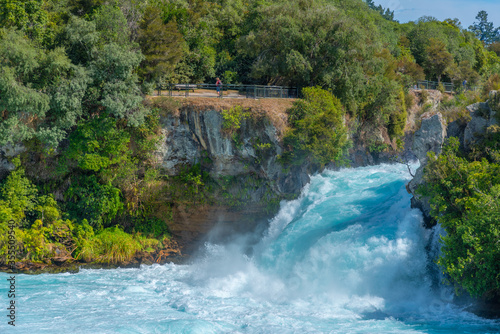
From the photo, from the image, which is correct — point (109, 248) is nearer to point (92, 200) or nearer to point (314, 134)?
point (92, 200)

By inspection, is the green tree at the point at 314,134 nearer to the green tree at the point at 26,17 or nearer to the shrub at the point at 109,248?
the shrub at the point at 109,248

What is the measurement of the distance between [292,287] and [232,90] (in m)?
13.4

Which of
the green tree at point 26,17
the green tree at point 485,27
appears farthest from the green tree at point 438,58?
the green tree at point 485,27

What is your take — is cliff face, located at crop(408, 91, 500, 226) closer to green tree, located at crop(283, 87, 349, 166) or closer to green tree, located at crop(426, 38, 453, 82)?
green tree, located at crop(283, 87, 349, 166)

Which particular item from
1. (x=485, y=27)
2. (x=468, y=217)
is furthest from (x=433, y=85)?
(x=485, y=27)

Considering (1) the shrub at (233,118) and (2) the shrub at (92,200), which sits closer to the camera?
(1) the shrub at (233,118)

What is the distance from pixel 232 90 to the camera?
2984 centimetres

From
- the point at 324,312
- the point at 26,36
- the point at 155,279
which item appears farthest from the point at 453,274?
the point at 26,36

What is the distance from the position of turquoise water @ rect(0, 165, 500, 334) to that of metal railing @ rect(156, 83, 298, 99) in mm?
7022

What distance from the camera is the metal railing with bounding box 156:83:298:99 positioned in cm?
2831

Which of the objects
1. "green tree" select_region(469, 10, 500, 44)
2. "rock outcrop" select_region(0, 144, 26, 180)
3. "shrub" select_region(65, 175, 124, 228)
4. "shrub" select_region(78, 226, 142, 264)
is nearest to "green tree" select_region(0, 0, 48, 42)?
"rock outcrop" select_region(0, 144, 26, 180)

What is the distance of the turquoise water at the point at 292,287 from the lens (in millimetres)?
18172

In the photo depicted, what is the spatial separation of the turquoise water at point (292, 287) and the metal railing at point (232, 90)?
23.0 feet

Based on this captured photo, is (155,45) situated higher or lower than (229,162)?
higher
